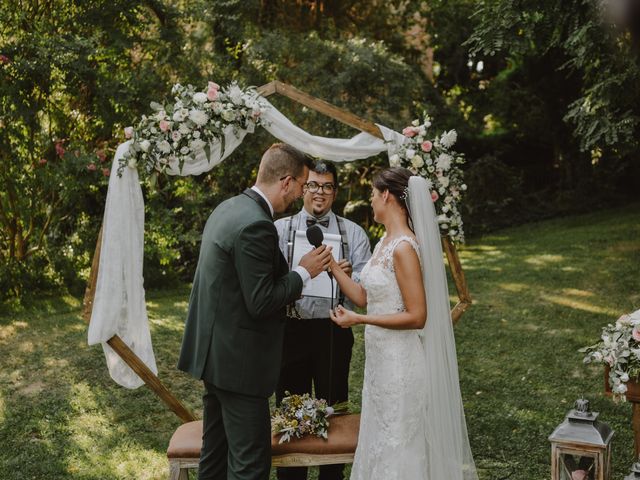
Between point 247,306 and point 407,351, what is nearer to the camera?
point 247,306

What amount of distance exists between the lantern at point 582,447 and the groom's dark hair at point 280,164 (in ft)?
6.36

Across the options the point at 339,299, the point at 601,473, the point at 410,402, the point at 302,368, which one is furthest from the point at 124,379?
the point at 601,473

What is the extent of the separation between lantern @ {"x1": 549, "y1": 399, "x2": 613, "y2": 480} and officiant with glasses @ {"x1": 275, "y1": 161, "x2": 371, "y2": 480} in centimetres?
137

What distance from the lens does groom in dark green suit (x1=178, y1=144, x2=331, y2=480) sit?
334cm

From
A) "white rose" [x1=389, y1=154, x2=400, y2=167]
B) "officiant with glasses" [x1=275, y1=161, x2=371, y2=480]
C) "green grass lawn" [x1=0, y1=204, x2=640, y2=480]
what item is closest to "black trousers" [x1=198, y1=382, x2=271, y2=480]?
"officiant with glasses" [x1=275, y1=161, x2=371, y2=480]

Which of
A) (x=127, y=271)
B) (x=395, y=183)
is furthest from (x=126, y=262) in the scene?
(x=395, y=183)

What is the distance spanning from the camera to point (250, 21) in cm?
1180

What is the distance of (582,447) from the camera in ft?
11.8

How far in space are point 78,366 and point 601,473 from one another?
5531mm

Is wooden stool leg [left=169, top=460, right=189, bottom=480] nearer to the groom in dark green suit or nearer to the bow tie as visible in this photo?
the groom in dark green suit

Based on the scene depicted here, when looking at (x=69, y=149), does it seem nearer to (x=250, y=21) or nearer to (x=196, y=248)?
(x=196, y=248)

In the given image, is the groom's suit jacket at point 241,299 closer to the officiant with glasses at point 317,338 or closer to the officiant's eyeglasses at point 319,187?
the officiant with glasses at point 317,338

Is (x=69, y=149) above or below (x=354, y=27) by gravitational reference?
below

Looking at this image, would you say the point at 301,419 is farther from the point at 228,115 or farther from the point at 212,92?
the point at 212,92
